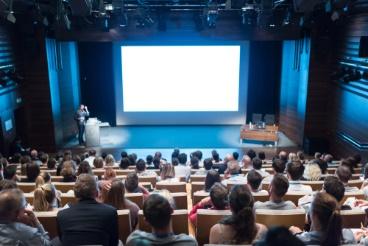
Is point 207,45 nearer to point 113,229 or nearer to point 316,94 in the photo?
point 316,94

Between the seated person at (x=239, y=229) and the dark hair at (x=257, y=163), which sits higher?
the seated person at (x=239, y=229)

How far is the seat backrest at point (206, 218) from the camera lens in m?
3.32

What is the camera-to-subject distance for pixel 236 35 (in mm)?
10359

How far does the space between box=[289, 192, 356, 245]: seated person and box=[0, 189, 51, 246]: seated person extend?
192 centimetres

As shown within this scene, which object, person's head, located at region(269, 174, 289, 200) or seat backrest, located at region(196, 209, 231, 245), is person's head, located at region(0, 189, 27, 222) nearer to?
seat backrest, located at region(196, 209, 231, 245)

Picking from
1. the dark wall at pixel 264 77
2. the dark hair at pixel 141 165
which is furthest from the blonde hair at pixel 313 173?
the dark wall at pixel 264 77

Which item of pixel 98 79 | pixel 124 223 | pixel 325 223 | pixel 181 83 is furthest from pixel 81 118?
pixel 325 223

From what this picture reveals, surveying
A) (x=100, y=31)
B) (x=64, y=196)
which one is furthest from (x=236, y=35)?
(x=64, y=196)

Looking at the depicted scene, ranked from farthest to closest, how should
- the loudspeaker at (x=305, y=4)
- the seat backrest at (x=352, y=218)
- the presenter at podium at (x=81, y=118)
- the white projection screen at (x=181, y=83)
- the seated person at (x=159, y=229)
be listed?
the white projection screen at (x=181, y=83), the presenter at podium at (x=81, y=118), the loudspeaker at (x=305, y=4), the seat backrest at (x=352, y=218), the seated person at (x=159, y=229)

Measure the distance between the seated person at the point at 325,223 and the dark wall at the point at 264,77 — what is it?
36.2 feet

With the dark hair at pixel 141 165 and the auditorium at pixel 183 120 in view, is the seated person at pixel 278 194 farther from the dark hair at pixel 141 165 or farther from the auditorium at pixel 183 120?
the dark hair at pixel 141 165

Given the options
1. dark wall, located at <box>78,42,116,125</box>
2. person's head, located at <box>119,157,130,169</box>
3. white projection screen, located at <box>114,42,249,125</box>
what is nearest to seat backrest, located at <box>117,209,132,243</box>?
person's head, located at <box>119,157,130,169</box>

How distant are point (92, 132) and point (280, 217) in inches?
337

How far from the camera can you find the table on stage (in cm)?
1124
